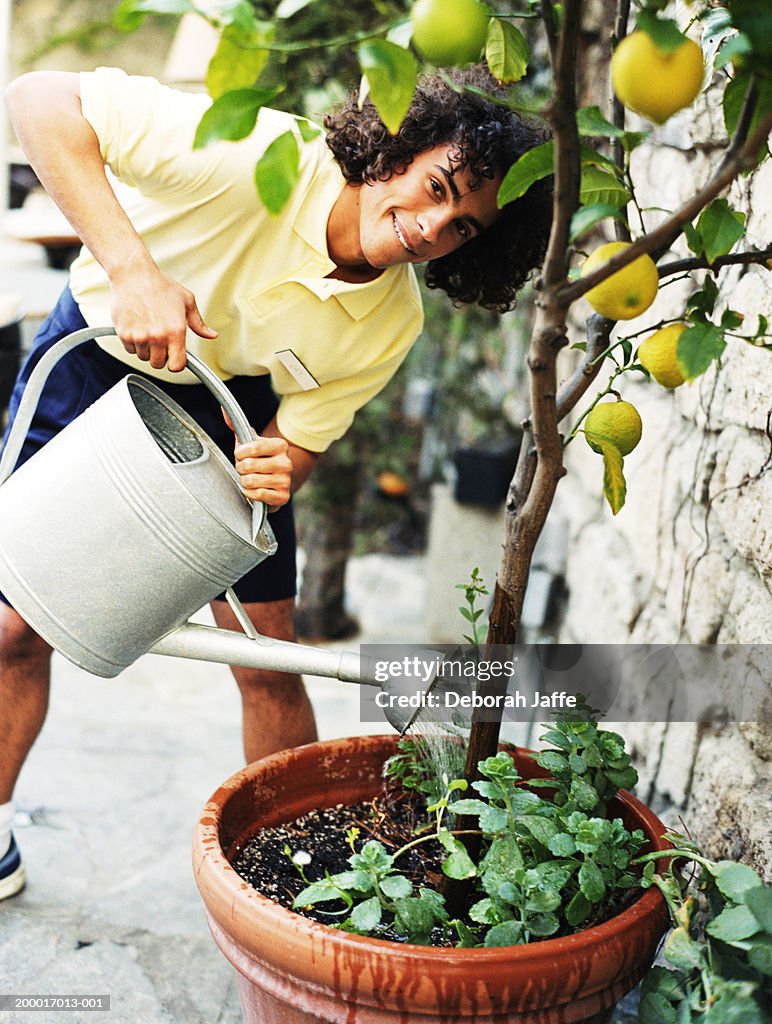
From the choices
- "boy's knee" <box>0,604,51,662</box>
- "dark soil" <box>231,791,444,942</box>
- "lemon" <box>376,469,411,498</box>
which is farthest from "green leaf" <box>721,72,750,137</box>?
"lemon" <box>376,469,411,498</box>

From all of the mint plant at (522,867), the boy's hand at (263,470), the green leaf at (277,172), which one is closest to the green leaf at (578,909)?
the mint plant at (522,867)

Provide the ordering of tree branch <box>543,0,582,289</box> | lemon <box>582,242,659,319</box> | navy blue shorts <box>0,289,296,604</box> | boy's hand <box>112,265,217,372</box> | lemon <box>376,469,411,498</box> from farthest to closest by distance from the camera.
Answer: lemon <box>376,469,411,498</box> → navy blue shorts <box>0,289,296,604</box> → boy's hand <box>112,265,217,372</box> → lemon <box>582,242,659,319</box> → tree branch <box>543,0,582,289</box>

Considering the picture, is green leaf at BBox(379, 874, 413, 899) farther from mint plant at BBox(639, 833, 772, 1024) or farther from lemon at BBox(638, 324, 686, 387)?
lemon at BBox(638, 324, 686, 387)

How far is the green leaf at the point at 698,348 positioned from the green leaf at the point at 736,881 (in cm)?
46

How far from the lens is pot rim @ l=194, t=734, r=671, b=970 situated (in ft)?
3.08

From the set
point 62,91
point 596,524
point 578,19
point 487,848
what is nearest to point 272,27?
point 578,19

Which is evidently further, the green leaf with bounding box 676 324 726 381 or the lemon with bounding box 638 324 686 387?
the lemon with bounding box 638 324 686 387

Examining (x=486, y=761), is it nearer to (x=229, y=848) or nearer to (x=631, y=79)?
(x=229, y=848)

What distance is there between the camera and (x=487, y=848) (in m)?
1.17

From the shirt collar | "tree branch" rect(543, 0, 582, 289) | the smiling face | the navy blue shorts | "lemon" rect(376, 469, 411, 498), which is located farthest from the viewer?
"lemon" rect(376, 469, 411, 498)

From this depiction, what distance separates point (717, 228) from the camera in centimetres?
91

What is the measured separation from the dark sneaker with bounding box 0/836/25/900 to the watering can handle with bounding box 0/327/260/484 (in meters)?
0.62

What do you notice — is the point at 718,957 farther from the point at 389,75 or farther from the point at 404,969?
the point at 389,75

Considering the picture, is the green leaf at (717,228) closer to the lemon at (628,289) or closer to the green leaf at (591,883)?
the lemon at (628,289)
